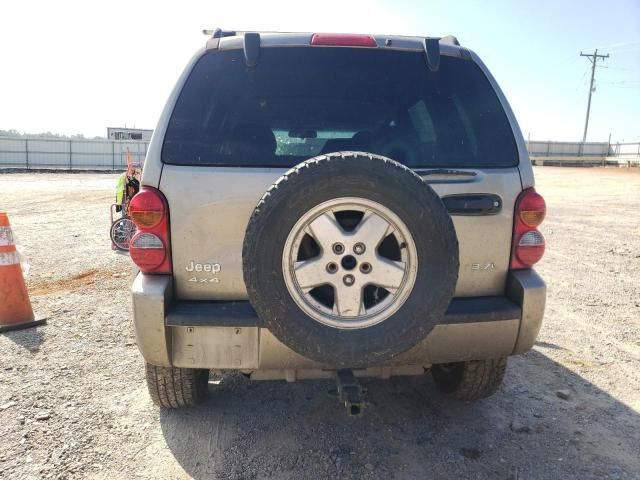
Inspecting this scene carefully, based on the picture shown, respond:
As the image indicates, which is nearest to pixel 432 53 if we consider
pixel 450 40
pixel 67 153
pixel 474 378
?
pixel 450 40

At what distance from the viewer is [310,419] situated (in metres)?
2.83

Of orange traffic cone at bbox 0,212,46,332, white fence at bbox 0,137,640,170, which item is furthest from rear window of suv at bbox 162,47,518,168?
white fence at bbox 0,137,640,170

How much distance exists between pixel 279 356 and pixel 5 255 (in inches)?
138

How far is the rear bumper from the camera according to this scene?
2174mm

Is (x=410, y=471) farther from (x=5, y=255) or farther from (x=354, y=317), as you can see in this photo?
(x=5, y=255)

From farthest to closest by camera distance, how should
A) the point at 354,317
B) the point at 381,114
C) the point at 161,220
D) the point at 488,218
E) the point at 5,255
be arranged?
the point at 5,255 → the point at 381,114 → the point at 488,218 → the point at 161,220 → the point at 354,317

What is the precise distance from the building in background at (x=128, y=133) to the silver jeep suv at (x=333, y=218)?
41.4 m

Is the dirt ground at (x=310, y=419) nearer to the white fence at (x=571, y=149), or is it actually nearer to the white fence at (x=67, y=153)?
the white fence at (x=67, y=153)

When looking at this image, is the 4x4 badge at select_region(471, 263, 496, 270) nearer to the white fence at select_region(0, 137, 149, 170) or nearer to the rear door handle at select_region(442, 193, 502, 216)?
the rear door handle at select_region(442, 193, 502, 216)

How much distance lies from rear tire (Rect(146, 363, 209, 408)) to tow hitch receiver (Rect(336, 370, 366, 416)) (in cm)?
94

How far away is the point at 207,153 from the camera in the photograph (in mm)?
2301

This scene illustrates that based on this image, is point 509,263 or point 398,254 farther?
point 509,263

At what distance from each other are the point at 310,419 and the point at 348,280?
1.24 metres

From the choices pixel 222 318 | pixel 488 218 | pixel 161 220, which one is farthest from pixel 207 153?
pixel 488 218
